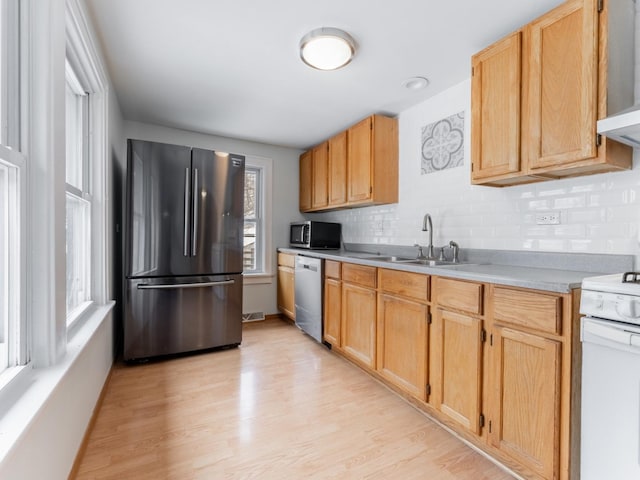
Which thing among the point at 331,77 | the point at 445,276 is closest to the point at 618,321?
the point at 445,276

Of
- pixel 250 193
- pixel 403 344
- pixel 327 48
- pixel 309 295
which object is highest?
pixel 327 48

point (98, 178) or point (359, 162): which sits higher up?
point (359, 162)

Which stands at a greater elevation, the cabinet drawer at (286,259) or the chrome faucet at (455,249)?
the chrome faucet at (455,249)

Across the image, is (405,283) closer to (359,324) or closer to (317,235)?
(359,324)

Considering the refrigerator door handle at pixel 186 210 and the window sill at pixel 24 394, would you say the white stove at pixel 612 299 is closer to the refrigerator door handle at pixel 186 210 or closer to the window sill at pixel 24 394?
the window sill at pixel 24 394

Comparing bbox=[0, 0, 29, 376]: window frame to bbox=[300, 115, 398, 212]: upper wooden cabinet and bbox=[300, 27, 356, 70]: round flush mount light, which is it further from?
bbox=[300, 115, 398, 212]: upper wooden cabinet

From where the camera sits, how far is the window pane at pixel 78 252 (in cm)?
191

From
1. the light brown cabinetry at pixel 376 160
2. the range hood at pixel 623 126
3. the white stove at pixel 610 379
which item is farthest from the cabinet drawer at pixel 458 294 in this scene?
the light brown cabinetry at pixel 376 160

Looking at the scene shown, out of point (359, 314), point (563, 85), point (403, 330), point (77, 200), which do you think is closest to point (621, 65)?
point (563, 85)

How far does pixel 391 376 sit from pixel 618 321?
1407mm

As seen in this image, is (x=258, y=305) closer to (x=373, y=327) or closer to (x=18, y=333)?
(x=373, y=327)

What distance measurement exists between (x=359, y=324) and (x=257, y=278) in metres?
1.92

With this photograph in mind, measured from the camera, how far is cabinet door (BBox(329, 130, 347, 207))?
3.47m

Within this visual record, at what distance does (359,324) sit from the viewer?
8.63 ft
